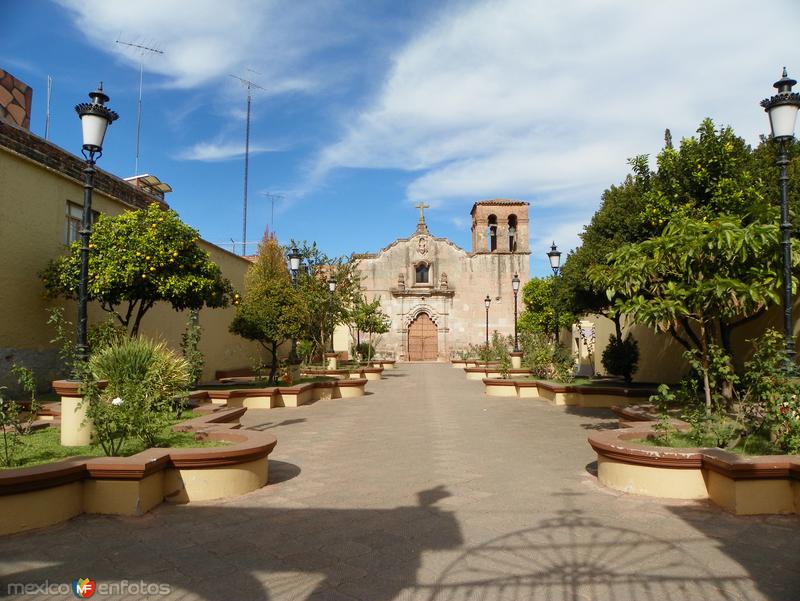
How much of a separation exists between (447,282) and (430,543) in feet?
118

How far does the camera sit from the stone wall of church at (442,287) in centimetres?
3888

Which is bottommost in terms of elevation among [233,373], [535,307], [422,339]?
[233,373]

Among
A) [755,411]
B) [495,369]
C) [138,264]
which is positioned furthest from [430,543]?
[495,369]

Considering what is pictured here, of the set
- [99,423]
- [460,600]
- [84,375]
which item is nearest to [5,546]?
[99,423]

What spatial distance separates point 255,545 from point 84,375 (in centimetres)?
283

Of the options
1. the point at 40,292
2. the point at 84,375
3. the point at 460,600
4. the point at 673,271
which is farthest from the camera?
the point at 40,292

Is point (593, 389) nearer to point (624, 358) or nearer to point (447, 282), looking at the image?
point (624, 358)

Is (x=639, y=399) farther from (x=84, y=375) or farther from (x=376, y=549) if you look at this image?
(x=84, y=375)

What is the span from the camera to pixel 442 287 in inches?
1545

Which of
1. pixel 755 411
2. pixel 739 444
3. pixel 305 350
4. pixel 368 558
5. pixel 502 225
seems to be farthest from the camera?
pixel 502 225

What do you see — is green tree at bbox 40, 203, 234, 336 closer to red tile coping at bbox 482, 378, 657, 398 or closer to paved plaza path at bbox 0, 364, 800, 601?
paved plaza path at bbox 0, 364, 800, 601

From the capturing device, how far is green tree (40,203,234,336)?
10.2 metres

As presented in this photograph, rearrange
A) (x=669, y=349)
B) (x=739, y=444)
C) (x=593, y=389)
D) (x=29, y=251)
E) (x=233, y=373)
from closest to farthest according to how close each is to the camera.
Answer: (x=739, y=444)
(x=29, y=251)
(x=593, y=389)
(x=669, y=349)
(x=233, y=373)

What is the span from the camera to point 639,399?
11383 mm
